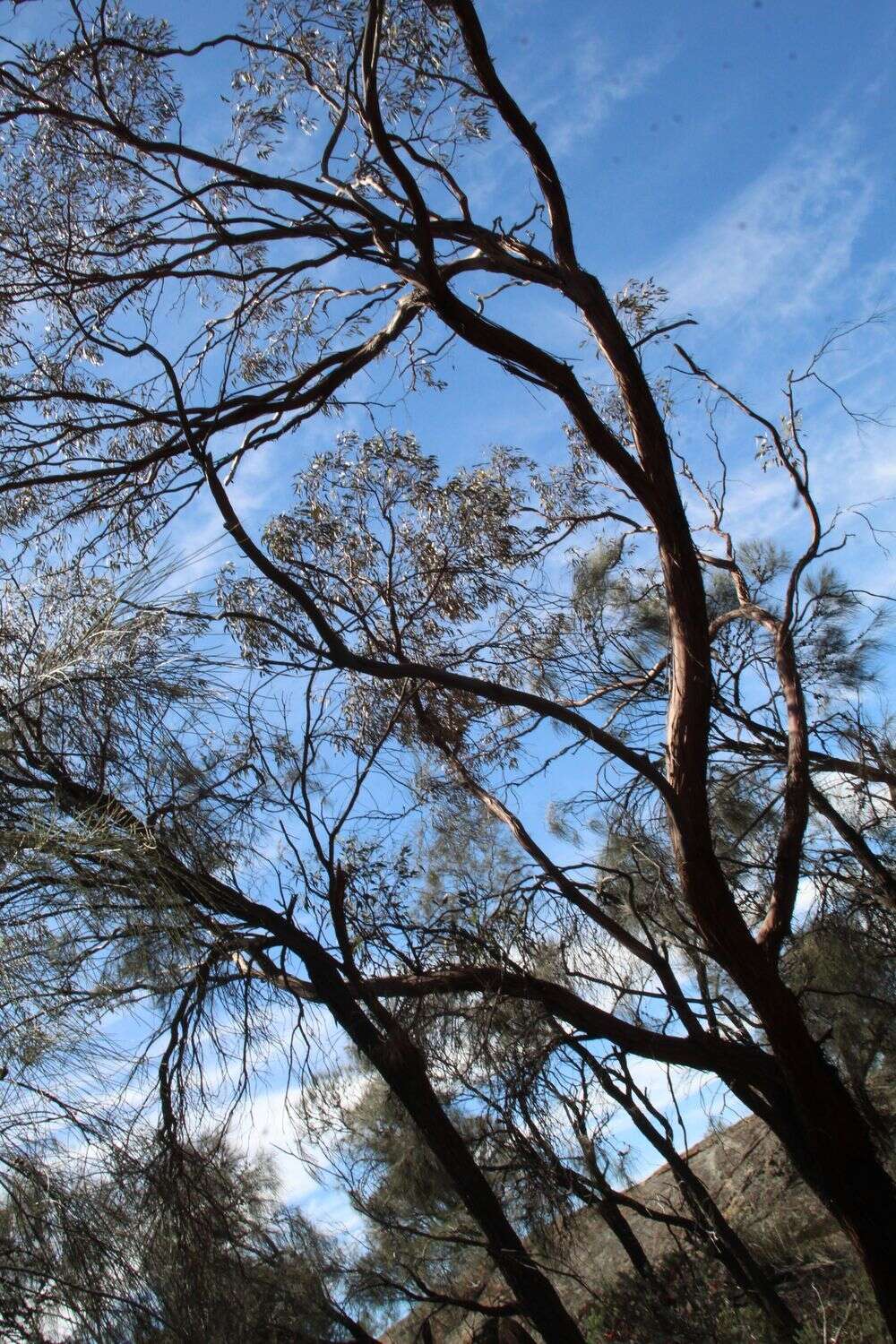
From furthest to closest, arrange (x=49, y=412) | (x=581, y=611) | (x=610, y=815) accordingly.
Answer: (x=581, y=611), (x=610, y=815), (x=49, y=412)

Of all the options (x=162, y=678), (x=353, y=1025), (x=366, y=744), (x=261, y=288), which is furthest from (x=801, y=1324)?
(x=261, y=288)

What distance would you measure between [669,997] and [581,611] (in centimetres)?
315

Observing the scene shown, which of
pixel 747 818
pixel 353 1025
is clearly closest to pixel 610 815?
pixel 747 818

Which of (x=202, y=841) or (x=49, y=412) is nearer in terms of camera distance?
(x=202, y=841)

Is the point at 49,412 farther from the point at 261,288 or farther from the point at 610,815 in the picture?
the point at 610,815

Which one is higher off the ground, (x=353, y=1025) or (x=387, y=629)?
(x=387, y=629)

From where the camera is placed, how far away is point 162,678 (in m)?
4.63

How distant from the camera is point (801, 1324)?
7086mm

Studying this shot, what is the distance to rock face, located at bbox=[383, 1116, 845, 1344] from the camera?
924 centimetres

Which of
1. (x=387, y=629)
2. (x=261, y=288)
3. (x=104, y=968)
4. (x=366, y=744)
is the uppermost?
(x=261, y=288)

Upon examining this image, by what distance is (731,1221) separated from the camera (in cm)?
1026

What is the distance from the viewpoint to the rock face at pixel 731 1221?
924 cm

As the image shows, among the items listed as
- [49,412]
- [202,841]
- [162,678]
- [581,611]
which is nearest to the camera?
[162,678]

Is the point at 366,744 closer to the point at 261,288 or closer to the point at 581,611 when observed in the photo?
the point at 581,611
